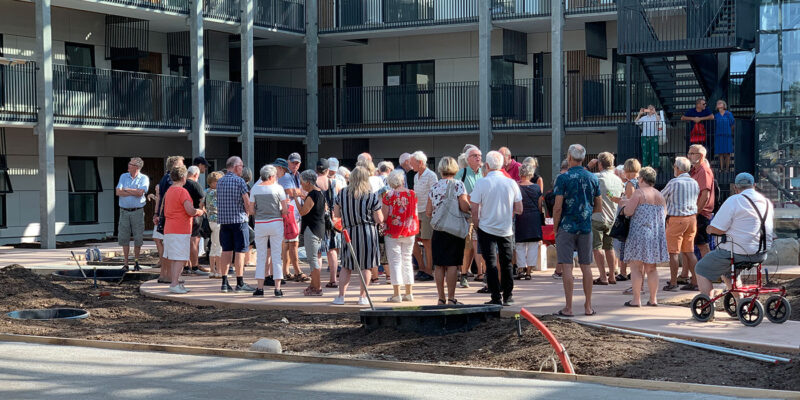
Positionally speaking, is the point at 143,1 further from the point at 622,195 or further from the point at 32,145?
the point at 622,195

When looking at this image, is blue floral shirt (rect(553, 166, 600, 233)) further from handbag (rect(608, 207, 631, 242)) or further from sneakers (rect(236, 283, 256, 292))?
sneakers (rect(236, 283, 256, 292))

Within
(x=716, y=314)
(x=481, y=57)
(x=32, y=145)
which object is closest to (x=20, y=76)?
(x=32, y=145)

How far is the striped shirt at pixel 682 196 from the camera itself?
14.9 m

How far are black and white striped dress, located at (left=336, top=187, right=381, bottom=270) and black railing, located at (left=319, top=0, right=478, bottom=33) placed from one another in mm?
A: 20860

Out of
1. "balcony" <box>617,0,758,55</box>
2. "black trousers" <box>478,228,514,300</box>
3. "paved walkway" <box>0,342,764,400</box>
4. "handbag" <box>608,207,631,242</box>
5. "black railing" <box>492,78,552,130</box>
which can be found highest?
"balcony" <box>617,0,758,55</box>

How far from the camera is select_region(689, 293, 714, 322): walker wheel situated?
12.4m

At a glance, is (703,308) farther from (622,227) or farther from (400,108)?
(400,108)

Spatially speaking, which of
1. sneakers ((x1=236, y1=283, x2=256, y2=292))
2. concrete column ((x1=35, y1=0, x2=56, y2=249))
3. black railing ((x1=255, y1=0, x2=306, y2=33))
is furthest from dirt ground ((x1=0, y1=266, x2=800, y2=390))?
black railing ((x1=255, y1=0, x2=306, y2=33))

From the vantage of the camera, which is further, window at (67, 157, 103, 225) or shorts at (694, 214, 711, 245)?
window at (67, 157, 103, 225)

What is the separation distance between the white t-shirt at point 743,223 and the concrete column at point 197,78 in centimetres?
2193

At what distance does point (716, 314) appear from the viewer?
13.3m

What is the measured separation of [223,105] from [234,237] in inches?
742

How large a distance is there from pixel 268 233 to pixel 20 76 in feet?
52.7

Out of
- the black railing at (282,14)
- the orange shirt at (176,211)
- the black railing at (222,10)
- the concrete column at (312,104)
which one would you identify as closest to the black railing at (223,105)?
the black railing at (222,10)
